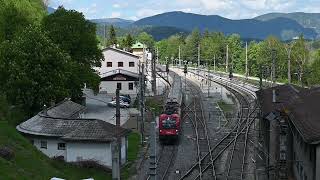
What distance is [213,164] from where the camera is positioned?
37531 millimetres

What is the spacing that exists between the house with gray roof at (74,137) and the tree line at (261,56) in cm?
4733

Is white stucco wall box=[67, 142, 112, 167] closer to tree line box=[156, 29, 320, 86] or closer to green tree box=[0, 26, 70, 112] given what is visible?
green tree box=[0, 26, 70, 112]

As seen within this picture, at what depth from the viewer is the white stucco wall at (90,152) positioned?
3606 centimetres

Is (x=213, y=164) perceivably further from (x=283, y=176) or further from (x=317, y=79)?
(x=317, y=79)

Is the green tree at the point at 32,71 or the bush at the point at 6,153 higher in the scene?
the green tree at the point at 32,71

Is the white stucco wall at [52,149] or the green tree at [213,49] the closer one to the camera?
the white stucco wall at [52,149]

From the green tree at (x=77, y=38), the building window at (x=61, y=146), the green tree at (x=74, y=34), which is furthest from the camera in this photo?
the green tree at (x=74, y=34)

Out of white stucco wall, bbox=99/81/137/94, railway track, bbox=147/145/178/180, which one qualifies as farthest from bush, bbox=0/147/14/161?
white stucco wall, bbox=99/81/137/94

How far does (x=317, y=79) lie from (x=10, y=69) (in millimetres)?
58354

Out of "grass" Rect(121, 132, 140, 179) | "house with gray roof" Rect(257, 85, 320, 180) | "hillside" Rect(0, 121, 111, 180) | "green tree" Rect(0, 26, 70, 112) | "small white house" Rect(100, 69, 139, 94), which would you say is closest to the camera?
"house with gray roof" Rect(257, 85, 320, 180)

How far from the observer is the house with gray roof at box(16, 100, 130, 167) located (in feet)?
118

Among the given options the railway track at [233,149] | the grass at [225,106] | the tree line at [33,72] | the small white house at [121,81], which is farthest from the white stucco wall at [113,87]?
the tree line at [33,72]

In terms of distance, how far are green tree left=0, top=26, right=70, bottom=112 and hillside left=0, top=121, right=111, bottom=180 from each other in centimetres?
943

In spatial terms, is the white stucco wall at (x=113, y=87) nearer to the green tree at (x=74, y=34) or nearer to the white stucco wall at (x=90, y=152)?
the green tree at (x=74, y=34)
